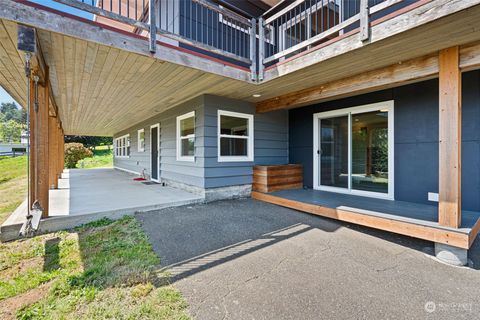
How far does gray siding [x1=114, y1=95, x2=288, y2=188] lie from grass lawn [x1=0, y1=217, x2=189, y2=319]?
2409 millimetres

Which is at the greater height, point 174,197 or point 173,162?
point 173,162

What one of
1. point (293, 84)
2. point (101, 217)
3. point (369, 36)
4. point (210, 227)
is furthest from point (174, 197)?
point (369, 36)

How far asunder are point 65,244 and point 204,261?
1854 mm

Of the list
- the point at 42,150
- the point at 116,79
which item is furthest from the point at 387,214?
the point at 42,150

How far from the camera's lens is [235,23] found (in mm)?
4758

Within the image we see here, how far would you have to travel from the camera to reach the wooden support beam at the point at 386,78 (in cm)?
261

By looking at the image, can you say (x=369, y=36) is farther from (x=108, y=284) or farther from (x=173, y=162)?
(x=173, y=162)

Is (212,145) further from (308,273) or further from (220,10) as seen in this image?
(308,273)

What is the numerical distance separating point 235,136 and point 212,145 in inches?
29.9

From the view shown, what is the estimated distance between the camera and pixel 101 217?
3783mm

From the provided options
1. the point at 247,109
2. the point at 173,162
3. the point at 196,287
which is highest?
the point at 247,109

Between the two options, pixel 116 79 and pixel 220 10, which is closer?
pixel 220 10

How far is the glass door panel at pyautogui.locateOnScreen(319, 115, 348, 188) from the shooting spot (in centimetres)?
516

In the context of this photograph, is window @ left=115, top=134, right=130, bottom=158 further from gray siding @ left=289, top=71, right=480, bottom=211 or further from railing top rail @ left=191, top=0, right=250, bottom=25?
gray siding @ left=289, top=71, right=480, bottom=211
